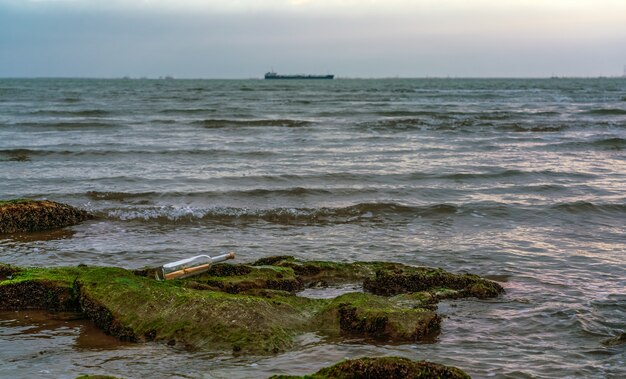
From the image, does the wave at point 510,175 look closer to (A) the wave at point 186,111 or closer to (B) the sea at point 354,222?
(B) the sea at point 354,222

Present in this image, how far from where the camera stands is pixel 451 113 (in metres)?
35.8

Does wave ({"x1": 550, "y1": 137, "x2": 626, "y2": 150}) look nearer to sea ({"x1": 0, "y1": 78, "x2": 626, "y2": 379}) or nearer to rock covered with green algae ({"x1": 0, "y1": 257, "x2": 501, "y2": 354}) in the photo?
sea ({"x1": 0, "y1": 78, "x2": 626, "y2": 379})

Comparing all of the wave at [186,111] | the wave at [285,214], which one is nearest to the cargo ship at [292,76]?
the wave at [186,111]

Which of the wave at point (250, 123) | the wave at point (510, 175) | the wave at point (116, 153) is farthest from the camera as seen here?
the wave at point (250, 123)

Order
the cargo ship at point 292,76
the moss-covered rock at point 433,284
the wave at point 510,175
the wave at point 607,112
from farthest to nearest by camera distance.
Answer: the cargo ship at point 292,76
the wave at point 607,112
the wave at point 510,175
the moss-covered rock at point 433,284

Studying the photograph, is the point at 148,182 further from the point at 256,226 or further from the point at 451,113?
the point at 451,113

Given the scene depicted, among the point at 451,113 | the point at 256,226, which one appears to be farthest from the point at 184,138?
the point at 451,113

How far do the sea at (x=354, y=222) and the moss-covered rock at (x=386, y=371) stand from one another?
2.53ft

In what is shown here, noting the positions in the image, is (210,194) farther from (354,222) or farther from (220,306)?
(220,306)

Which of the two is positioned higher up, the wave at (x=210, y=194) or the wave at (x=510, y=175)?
the wave at (x=510, y=175)

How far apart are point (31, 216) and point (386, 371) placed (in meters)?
7.75

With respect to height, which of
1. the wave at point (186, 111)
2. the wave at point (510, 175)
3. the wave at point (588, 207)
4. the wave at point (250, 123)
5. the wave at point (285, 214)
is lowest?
the wave at point (285, 214)

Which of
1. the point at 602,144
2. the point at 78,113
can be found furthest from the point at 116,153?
the point at 78,113

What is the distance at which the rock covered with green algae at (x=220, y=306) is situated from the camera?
18.3ft
